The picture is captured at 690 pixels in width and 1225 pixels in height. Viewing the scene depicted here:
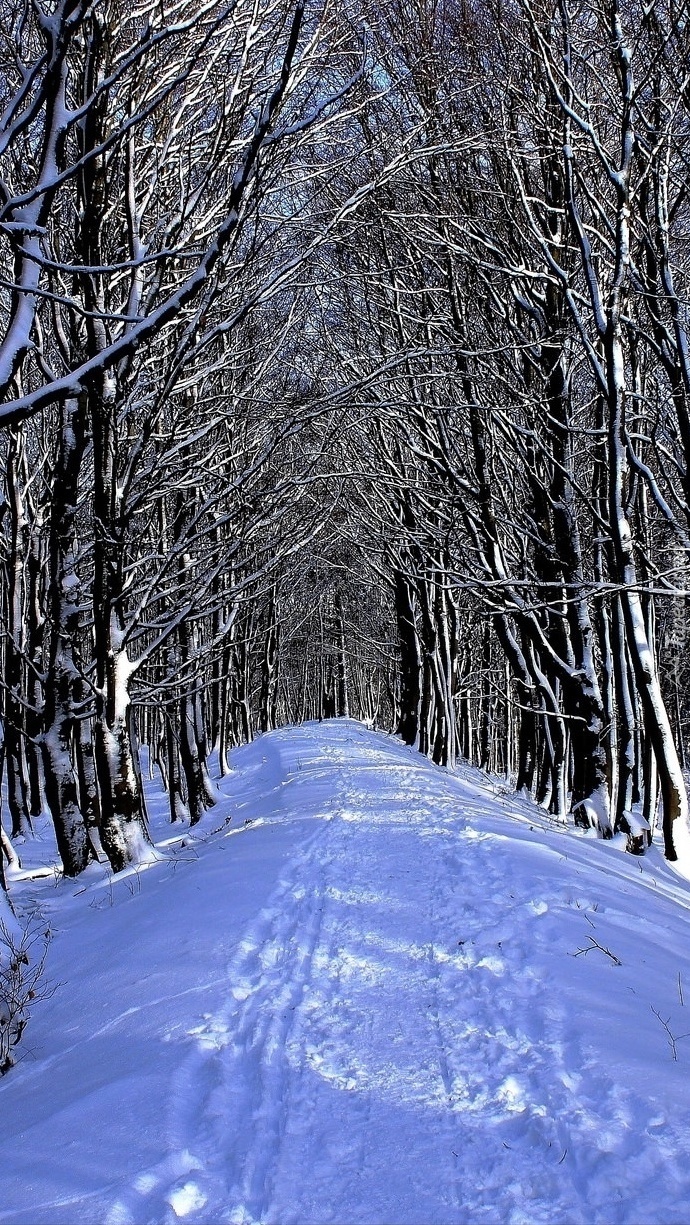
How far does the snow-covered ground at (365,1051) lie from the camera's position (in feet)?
8.98

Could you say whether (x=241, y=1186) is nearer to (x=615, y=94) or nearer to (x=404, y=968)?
(x=404, y=968)

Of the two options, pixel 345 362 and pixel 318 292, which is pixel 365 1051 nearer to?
pixel 345 362

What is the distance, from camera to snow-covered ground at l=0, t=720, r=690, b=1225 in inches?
108

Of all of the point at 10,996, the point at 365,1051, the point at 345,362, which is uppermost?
the point at 345,362

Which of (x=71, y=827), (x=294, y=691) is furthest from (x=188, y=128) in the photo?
(x=294, y=691)

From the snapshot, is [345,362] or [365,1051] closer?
[365,1051]

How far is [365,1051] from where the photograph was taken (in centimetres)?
372

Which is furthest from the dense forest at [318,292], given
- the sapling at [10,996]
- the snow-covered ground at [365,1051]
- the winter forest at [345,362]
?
the sapling at [10,996]

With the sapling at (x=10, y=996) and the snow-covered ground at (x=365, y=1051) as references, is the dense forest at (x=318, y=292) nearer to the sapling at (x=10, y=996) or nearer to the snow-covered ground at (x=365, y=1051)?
the snow-covered ground at (x=365, y=1051)

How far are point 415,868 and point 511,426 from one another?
5347 millimetres

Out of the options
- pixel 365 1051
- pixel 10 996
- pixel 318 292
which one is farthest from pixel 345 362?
pixel 365 1051

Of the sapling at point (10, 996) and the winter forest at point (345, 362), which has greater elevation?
→ the winter forest at point (345, 362)

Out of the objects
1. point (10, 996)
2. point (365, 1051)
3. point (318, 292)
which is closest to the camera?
point (365, 1051)

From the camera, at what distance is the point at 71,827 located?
27.6ft
